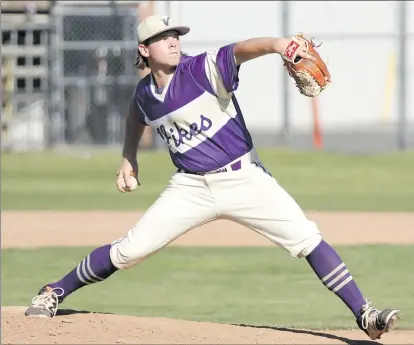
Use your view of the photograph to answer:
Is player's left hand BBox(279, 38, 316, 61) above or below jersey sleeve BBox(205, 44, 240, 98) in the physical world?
above

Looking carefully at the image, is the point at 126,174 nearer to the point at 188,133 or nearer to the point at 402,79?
the point at 188,133

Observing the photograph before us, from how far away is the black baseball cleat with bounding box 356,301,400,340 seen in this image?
601cm

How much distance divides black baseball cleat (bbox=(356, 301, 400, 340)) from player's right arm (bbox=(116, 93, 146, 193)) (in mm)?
1622

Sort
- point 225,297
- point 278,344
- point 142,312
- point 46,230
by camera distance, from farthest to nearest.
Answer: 1. point 46,230
2. point 225,297
3. point 142,312
4. point 278,344

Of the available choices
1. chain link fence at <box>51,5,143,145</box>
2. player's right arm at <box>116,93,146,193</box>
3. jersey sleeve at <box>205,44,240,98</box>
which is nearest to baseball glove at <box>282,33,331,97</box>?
jersey sleeve at <box>205,44,240,98</box>

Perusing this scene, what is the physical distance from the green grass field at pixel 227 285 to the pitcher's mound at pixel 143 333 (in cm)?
96

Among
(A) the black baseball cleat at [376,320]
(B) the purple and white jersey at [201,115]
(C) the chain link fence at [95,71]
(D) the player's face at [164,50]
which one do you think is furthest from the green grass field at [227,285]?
(C) the chain link fence at [95,71]

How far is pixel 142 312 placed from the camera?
807 cm

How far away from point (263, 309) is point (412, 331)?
1450 mm

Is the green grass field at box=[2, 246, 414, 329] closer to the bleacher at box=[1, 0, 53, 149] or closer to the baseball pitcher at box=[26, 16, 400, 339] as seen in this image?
the baseball pitcher at box=[26, 16, 400, 339]

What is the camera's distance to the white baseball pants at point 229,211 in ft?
20.6

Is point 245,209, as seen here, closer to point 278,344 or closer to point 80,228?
point 278,344

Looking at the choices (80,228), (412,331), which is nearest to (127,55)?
(80,228)

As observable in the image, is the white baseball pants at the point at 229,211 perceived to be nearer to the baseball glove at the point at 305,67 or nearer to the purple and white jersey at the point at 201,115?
the purple and white jersey at the point at 201,115
